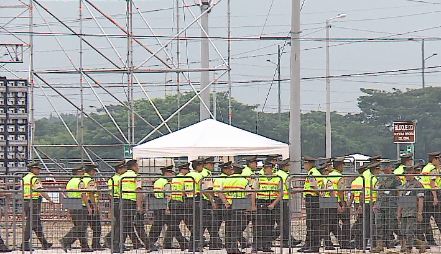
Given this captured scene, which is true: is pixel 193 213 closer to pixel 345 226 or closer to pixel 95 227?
pixel 95 227

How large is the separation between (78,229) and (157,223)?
4.82ft

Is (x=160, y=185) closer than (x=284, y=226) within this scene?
No

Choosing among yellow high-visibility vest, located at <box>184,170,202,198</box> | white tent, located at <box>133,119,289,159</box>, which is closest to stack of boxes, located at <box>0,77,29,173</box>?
white tent, located at <box>133,119,289,159</box>

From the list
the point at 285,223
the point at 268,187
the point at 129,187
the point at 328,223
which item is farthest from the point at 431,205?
the point at 129,187

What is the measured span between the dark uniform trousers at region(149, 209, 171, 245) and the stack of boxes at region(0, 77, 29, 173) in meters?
12.1

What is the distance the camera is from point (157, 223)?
1881cm

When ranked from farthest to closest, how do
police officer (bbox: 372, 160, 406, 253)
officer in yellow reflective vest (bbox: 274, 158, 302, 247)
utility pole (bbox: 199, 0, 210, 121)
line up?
utility pole (bbox: 199, 0, 210, 121)
police officer (bbox: 372, 160, 406, 253)
officer in yellow reflective vest (bbox: 274, 158, 302, 247)

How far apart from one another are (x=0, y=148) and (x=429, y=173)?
50.6 feet

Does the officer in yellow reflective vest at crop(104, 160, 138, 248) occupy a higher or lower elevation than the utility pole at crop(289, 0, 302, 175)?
lower

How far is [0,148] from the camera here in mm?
30547

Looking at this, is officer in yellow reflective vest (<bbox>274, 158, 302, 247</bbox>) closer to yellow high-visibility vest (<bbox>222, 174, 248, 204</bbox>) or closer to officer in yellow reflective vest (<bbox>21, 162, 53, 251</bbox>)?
yellow high-visibility vest (<bbox>222, 174, 248, 204</bbox>)

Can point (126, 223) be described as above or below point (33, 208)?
below

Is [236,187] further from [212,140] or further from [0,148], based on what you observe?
[0,148]

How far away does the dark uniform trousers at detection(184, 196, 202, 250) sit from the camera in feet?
60.1
